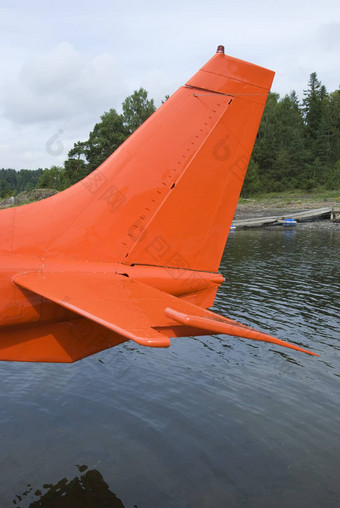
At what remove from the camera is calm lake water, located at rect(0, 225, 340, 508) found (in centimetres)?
604

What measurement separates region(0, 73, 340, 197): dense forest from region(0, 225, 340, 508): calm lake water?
7153 centimetres

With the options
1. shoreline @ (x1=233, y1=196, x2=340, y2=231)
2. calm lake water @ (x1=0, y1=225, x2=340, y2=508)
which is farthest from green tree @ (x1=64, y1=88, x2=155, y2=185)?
calm lake water @ (x1=0, y1=225, x2=340, y2=508)

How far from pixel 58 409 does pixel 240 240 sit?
3681 cm

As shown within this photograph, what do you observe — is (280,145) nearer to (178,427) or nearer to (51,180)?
(51,180)

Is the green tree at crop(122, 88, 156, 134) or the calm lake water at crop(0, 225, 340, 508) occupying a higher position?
the green tree at crop(122, 88, 156, 134)

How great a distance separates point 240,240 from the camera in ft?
142

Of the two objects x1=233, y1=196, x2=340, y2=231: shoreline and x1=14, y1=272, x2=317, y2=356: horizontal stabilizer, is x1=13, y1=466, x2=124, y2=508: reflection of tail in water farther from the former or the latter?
x1=233, y1=196, x2=340, y2=231: shoreline

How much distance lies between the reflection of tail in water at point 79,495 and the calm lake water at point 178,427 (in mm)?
17

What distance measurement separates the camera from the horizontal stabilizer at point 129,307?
12.1ft

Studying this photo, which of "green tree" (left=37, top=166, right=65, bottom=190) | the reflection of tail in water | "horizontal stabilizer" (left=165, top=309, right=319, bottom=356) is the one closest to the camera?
"horizontal stabilizer" (left=165, top=309, right=319, bottom=356)

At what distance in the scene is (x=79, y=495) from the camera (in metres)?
5.95

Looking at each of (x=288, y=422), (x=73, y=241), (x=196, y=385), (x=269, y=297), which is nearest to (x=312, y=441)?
(x=288, y=422)

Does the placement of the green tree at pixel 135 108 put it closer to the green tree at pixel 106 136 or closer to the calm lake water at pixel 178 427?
the green tree at pixel 106 136

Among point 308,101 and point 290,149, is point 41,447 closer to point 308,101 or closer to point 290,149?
point 290,149
